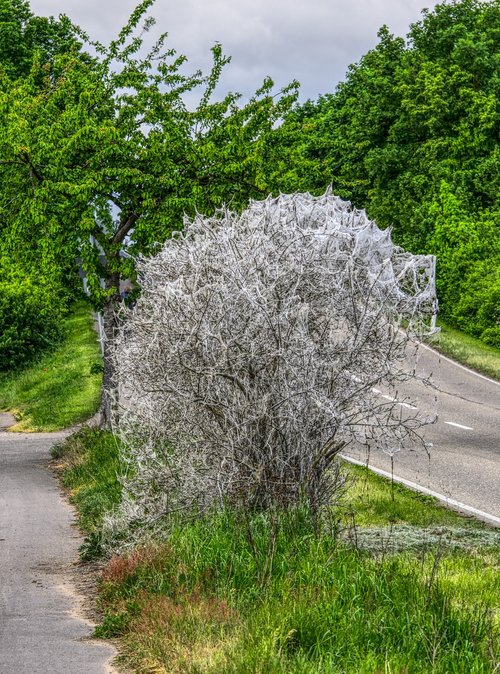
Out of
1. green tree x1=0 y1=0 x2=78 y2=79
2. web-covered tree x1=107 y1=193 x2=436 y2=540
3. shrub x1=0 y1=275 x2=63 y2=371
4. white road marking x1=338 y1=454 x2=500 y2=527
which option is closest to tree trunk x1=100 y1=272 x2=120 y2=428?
white road marking x1=338 y1=454 x2=500 y2=527

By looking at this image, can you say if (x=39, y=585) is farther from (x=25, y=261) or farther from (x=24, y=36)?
(x=24, y=36)

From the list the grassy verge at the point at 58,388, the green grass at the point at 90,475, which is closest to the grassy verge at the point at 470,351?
the grassy verge at the point at 58,388

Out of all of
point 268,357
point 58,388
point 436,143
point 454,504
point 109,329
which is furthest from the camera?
point 436,143

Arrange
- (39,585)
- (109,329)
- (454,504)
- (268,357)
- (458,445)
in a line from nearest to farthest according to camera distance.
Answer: (268,357) < (39,585) < (454,504) < (458,445) < (109,329)

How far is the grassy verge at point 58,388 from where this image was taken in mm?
28781

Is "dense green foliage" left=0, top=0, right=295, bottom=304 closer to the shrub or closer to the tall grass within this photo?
the tall grass

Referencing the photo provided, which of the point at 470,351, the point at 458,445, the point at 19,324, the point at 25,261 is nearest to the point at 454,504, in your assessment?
the point at 458,445

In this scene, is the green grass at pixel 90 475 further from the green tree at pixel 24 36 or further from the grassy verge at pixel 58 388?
the green tree at pixel 24 36

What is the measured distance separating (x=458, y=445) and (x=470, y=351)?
14.2m

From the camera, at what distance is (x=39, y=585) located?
10.9 metres

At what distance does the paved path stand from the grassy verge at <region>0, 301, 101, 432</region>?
8.61 metres

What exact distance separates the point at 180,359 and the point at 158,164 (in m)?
9.38

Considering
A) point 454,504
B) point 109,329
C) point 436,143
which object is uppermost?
point 436,143

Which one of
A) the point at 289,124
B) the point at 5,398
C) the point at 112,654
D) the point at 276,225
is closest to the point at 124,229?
the point at 289,124
